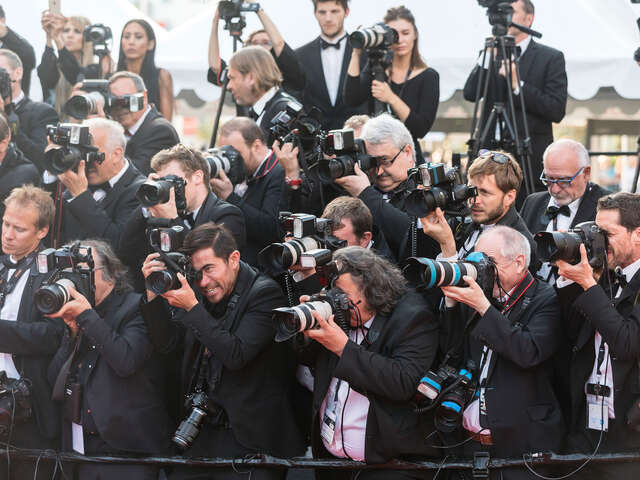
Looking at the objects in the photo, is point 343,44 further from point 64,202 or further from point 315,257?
point 315,257

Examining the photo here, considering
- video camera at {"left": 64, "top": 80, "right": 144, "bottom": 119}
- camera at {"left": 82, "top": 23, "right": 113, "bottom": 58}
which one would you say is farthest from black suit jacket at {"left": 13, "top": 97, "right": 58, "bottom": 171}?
camera at {"left": 82, "top": 23, "right": 113, "bottom": 58}

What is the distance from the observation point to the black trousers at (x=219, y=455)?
3980 mm

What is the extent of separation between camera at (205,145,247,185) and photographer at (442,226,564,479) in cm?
150

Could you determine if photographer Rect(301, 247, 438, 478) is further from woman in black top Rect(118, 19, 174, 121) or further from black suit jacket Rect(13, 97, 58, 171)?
woman in black top Rect(118, 19, 174, 121)

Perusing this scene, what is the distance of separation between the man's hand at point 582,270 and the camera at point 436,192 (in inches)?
24.3

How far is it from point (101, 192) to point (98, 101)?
78cm

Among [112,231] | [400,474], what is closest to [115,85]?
[112,231]

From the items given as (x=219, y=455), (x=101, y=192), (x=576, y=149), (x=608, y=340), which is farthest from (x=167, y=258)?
(x=576, y=149)

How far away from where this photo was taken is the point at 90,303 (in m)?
4.17

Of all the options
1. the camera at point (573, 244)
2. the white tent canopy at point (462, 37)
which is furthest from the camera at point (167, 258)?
the white tent canopy at point (462, 37)

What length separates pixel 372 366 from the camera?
147 inches

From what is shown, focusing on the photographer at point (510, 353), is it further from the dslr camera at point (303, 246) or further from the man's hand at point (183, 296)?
the man's hand at point (183, 296)

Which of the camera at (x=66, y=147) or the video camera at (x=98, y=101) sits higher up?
the video camera at (x=98, y=101)

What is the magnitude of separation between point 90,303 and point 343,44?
273cm
